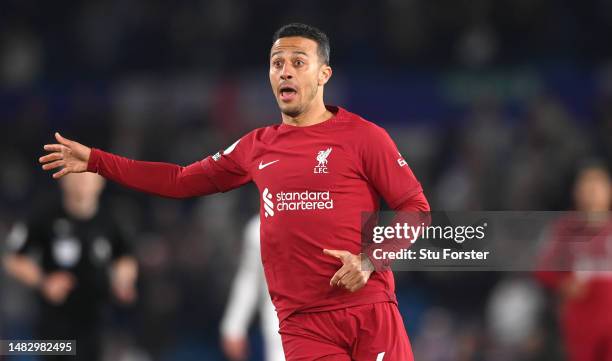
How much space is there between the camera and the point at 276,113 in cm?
1338

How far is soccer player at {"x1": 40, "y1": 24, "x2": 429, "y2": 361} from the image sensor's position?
15.1 ft

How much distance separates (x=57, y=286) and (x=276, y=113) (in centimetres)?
613

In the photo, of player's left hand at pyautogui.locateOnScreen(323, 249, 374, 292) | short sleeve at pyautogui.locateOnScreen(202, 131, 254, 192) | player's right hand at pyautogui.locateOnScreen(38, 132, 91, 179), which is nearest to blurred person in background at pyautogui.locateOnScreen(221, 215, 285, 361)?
short sleeve at pyautogui.locateOnScreen(202, 131, 254, 192)

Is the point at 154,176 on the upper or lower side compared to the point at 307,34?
lower

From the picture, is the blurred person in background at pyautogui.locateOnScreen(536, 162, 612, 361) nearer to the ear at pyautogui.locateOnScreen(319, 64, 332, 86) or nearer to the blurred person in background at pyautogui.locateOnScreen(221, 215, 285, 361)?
the blurred person in background at pyautogui.locateOnScreen(221, 215, 285, 361)

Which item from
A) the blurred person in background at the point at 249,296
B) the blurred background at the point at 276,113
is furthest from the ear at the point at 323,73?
the blurred background at the point at 276,113

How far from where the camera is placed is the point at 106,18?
15180 mm

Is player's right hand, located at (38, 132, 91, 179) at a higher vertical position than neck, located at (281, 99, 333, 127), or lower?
lower

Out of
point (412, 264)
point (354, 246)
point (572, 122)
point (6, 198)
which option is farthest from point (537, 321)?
point (6, 198)

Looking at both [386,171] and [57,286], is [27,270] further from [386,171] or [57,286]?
[386,171]

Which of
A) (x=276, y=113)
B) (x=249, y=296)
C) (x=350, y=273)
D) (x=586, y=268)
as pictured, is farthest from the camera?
(x=276, y=113)

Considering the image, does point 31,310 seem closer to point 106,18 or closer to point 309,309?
point 106,18

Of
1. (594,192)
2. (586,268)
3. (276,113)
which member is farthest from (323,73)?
(276,113)

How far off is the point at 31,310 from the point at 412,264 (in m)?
7.64
